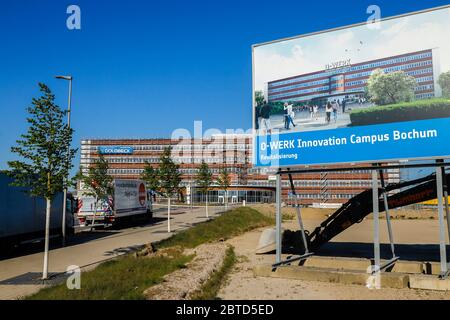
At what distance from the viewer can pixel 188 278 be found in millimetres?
10859

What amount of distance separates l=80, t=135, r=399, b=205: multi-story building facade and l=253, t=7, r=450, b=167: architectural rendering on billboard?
7207 cm

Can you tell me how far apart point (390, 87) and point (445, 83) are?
139cm

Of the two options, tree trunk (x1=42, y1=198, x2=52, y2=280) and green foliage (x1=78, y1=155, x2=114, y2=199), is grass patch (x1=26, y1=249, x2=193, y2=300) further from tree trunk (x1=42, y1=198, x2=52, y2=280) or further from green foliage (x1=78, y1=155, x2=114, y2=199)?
green foliage (x1=78, y1=155, x2=114, y2=199)

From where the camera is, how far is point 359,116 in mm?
11742

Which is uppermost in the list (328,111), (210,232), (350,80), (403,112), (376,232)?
(350,80)

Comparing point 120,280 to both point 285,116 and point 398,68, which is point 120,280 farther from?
point 398,68

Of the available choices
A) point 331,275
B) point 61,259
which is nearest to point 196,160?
point 61,259

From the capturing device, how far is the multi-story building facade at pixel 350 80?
35.2 ft

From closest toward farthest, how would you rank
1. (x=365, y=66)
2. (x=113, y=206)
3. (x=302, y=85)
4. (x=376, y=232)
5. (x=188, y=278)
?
(x=188, y=278)
(x=376, y=232)
(x=365, y=66)
(x=302, y=85)
(x=113, y=206)

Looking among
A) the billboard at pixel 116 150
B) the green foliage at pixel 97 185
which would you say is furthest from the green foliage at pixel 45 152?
the billboard at pixel 116 150

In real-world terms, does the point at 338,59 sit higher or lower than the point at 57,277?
higher

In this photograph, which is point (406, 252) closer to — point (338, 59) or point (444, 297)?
point (444, 297)

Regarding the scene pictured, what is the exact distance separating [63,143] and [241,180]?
99097mm
